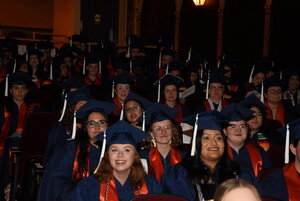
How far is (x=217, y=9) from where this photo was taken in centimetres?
1312

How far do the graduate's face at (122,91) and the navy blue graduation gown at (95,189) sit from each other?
3594 mm

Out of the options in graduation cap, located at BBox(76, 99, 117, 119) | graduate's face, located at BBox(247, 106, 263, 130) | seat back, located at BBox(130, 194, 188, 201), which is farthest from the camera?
graduate's face, located at BBox(247, 106, 263, 130)

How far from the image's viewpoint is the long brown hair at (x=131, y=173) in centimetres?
368

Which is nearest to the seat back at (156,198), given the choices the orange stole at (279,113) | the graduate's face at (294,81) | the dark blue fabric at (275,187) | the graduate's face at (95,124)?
the dark blue fabric at (275,187)

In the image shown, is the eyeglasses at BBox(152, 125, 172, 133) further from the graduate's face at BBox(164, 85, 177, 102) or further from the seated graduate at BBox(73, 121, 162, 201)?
the graduate's face at BBox(164, 85, 177, 102)

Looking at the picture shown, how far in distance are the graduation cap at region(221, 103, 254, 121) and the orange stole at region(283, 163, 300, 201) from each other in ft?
2.67

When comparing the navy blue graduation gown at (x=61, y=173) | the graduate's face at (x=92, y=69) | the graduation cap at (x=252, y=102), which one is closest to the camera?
the navy blue graduation gown at (x=61, y=173)

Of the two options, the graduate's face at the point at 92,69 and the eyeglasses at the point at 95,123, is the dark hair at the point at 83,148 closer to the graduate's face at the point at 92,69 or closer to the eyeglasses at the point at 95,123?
the eyeglasses at the point at 95,123

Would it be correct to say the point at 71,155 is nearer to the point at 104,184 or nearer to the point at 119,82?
the point at 104,184

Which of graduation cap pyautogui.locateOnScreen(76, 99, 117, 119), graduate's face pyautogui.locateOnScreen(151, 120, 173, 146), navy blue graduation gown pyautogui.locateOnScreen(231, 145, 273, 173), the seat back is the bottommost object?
the seat back

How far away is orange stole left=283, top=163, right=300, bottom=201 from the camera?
12.6 feet

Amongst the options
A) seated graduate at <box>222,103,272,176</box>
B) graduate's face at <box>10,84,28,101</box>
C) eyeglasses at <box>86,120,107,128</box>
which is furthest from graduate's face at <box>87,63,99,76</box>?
seated graduate at <box>222,103,272,176</box>

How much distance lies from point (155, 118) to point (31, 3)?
59.1 ft

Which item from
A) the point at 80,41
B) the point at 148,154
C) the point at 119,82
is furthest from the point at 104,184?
the point at 80,41
